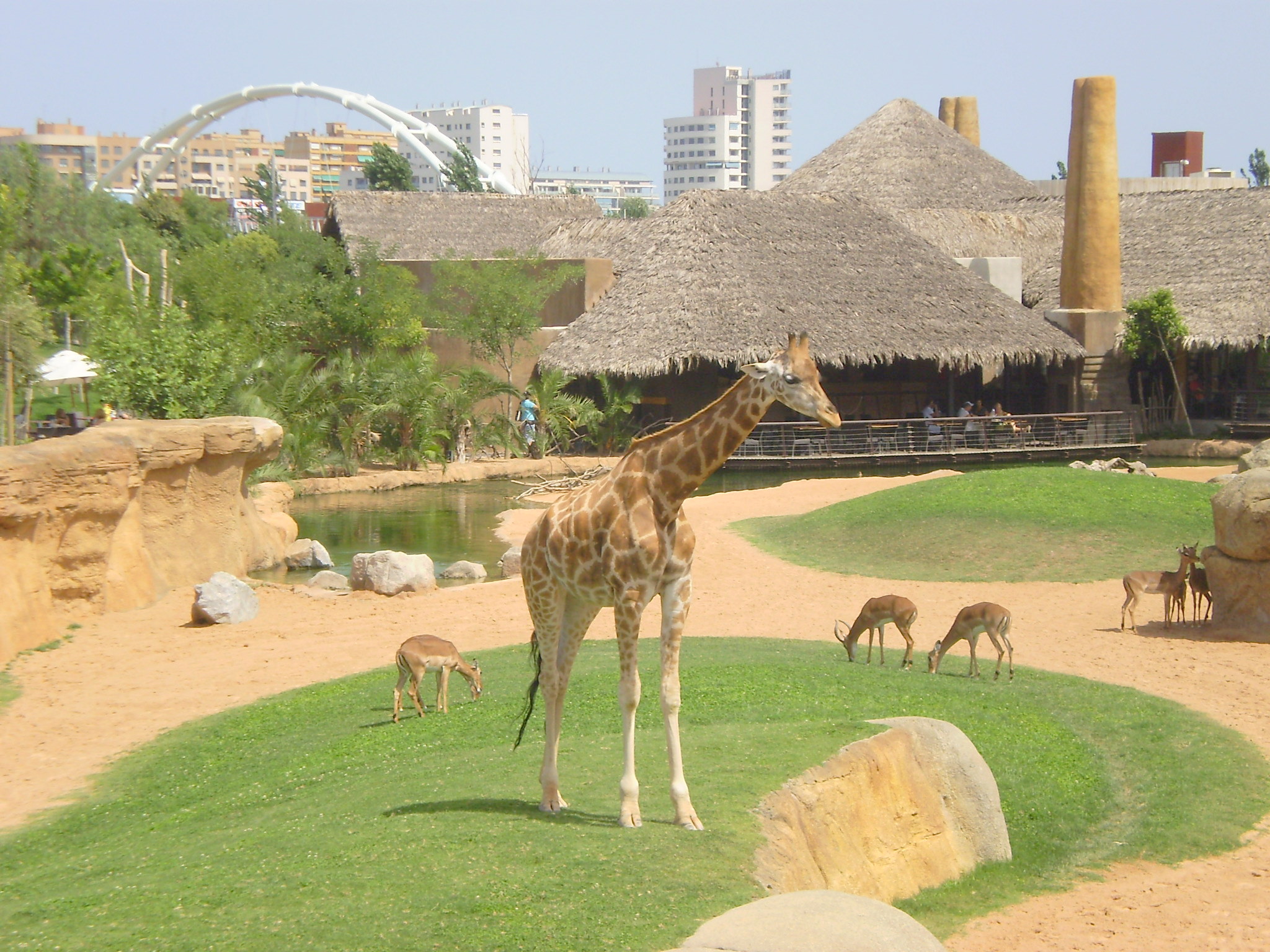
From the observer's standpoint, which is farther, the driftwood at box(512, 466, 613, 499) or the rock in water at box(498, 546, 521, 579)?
the driftwood at box(512, 466, 613, 499)

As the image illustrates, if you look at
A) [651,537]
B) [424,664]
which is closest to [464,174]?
[424,664]

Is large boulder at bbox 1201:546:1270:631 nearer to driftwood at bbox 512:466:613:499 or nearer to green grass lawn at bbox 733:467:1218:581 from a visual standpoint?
green grass lawn at bbox 733:467:1218:581

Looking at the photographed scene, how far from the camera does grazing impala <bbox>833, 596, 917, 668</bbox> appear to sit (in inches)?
510

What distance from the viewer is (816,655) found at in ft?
44.9

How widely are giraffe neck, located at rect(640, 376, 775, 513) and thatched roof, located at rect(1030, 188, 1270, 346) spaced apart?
3128 cm

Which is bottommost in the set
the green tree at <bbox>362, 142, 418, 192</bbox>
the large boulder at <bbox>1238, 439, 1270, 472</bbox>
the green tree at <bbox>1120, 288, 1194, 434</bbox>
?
the large boulder at <bbox>1238, 439, 1270, 472</bbox>

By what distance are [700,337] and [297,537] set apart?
44.4 feet

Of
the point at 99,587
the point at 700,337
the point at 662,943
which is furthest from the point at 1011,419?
the point at 662,943

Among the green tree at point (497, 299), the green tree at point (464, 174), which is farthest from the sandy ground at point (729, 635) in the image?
the green tree at point (464, 174)

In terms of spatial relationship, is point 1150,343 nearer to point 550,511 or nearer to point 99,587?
point 99,587

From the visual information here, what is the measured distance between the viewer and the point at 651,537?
7.11 meters

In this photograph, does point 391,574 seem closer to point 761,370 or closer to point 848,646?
point 848,646

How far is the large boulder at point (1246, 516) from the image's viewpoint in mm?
14227

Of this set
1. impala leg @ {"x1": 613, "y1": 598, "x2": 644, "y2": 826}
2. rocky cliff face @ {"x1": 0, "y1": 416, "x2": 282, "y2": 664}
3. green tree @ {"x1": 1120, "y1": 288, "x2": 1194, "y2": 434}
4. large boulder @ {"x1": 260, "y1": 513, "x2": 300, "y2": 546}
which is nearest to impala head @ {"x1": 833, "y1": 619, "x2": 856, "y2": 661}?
impala leg @ {"x1": 613, "y1": 598, "x2": 644, "y2": 826}
